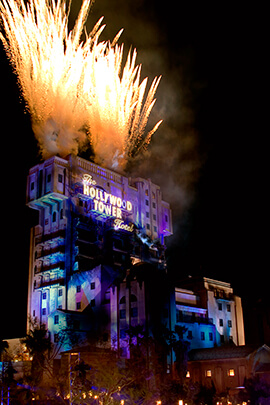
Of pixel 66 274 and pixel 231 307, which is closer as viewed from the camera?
pixel 66 274

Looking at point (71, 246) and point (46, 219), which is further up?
point (46, 219)

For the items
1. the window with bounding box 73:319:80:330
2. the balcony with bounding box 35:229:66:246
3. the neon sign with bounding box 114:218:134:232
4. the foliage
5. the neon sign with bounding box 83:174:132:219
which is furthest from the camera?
the neon sign with bounding box 114:218:134:232

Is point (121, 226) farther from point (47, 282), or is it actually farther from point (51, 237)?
point (47, 282)

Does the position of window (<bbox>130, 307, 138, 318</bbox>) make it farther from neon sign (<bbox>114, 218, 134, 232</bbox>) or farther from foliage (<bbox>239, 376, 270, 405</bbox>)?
neon sign (<bbox>114, 218, 134, 232</bbox>)

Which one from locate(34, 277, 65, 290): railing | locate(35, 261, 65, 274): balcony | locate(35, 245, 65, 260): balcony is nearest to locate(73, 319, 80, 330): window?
locate(34, 277, 65, 290): railing

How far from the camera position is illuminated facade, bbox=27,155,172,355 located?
74750 millimetres

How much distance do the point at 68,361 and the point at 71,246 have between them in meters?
25.2

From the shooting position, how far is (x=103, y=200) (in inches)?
3656

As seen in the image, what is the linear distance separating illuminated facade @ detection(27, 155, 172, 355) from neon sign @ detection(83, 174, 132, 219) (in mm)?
194

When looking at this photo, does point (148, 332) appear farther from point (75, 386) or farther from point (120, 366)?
point (75, 386)

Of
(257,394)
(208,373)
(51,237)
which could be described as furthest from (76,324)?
(257,394)

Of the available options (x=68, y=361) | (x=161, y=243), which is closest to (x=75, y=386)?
(x=68, y=361)

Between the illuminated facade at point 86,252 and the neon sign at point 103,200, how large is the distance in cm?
19

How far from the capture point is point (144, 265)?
254ft
